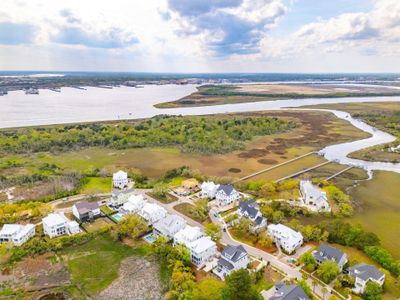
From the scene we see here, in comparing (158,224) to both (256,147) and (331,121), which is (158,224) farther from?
(331,121)

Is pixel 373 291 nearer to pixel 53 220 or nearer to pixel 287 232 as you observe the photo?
pixel 287 232

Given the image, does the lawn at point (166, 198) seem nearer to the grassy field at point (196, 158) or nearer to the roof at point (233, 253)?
the grassy field at point (196, 158)

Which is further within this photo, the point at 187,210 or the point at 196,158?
the point at 196,158

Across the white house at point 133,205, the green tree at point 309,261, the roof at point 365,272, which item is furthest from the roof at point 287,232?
the white house at point 133,205

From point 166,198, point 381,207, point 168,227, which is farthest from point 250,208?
point 381,207

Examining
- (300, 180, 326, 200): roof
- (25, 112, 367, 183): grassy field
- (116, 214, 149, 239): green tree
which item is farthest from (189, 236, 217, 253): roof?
(25, 112, 367, 183): grassy field
